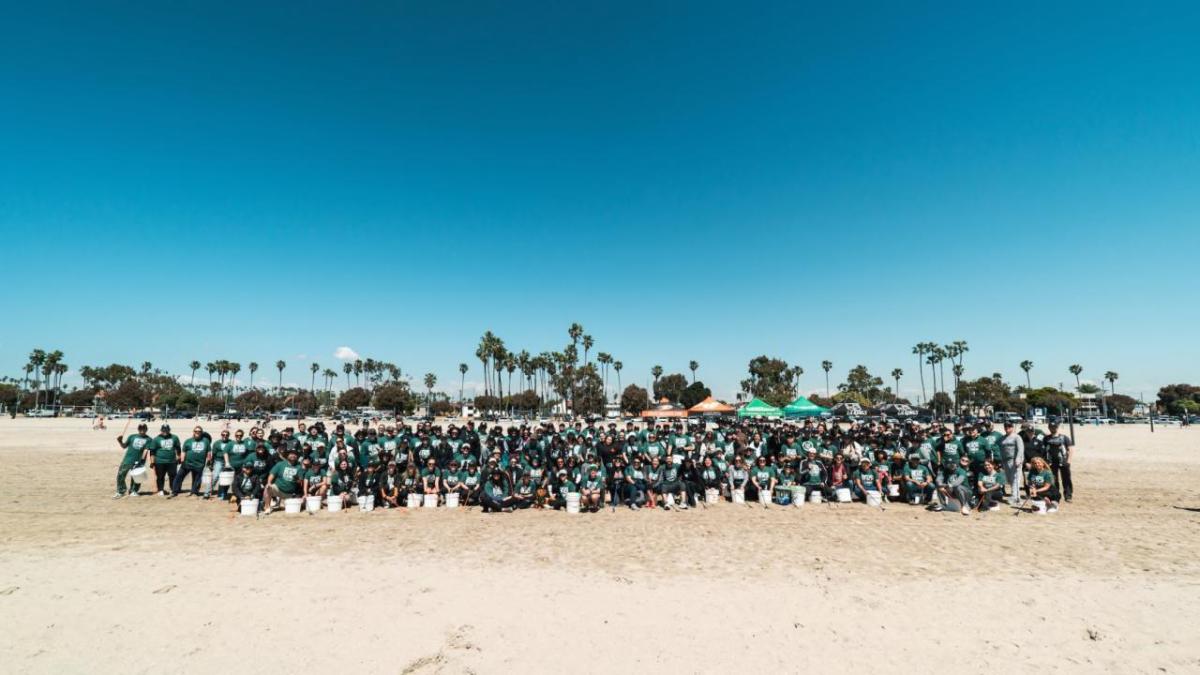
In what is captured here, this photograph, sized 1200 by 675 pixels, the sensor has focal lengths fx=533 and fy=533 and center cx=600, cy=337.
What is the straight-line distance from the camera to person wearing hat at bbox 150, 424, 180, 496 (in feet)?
44.0

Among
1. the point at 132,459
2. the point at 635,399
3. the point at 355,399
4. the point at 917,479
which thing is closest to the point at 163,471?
the point at 132,459

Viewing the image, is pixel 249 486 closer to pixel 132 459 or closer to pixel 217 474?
pixel 217 474

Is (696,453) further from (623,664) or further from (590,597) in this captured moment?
(623,664)

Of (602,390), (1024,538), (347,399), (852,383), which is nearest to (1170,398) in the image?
(852,383)

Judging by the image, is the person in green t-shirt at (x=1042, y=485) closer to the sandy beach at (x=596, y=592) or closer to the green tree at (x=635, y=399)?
the sandy beach at (x=596, y=592)

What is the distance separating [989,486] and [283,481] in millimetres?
15924

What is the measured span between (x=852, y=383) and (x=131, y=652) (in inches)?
4937

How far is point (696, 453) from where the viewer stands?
1494 centimetres

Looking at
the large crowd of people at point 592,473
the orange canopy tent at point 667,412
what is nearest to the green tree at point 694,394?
the orange canopy tent at point 667,412

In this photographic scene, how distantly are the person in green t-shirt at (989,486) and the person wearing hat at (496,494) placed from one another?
10651 mm

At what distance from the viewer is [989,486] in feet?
39.4

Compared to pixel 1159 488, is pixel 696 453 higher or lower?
higher

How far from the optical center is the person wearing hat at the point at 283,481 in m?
12.0

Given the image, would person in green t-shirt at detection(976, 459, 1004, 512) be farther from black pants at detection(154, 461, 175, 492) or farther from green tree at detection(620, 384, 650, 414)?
green tree at detection(620, 384, 650, 414)
